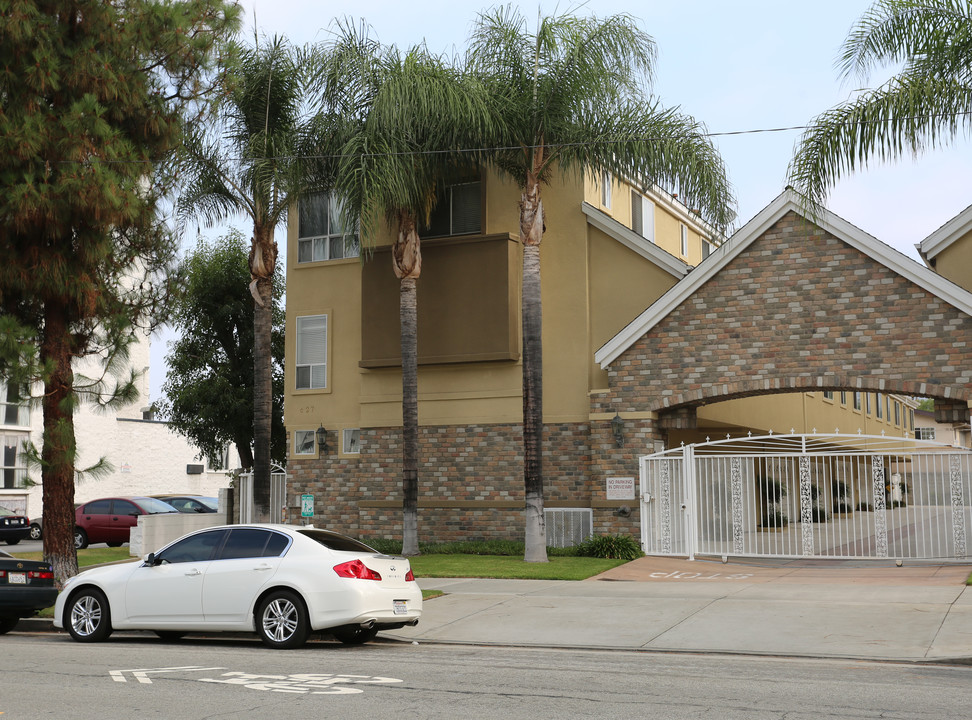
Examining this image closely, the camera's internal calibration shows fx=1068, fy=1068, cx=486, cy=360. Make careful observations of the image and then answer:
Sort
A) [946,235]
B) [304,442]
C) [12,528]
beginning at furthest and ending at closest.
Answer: [12,528]
[304,442]
[946,235]

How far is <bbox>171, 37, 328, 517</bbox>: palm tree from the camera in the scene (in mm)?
22656

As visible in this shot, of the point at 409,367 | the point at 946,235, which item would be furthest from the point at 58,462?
the point at 946,235

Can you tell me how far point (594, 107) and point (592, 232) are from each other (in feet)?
12.1

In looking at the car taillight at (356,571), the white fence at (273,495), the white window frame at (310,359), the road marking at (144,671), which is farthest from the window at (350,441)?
the road marking at (144,671)

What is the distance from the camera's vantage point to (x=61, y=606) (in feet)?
42.7

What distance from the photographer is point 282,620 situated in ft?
38.5

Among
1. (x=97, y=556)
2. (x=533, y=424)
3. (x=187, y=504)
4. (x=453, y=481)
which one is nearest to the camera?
(x=533, y=424)

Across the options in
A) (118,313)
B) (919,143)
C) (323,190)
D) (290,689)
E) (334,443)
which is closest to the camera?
(290,689)

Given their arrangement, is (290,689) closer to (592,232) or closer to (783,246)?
(783,246)

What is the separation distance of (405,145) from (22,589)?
36.6 ft

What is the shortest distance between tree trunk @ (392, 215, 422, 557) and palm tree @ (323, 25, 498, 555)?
2 cm

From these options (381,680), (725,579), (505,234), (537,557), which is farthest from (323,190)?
(381,680)

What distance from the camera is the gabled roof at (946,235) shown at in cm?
2089

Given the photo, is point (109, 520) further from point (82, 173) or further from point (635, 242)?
point (635, 242)
